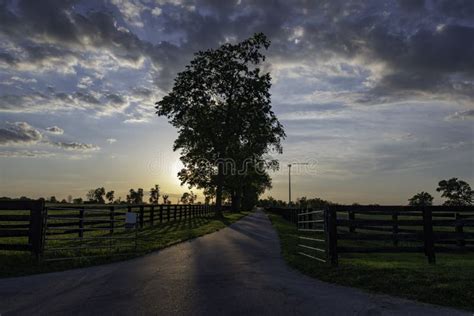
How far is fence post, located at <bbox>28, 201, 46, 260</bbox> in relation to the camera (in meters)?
10.9

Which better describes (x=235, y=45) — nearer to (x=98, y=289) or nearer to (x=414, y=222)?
(x=414, y=222)

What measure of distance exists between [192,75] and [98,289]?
111ft

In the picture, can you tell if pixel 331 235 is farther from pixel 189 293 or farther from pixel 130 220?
pixel 130 220

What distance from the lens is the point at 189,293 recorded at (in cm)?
705

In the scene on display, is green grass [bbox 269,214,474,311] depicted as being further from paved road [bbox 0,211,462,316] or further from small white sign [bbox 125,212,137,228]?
small white sign [bbox 125,212,137,228]

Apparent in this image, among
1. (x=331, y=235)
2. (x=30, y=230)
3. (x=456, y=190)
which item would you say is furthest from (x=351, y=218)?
(x=456, y=190)

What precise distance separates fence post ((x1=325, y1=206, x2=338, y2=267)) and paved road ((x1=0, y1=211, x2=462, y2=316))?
1.24 meters

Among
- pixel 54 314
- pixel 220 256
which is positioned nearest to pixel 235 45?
pixel 220 256

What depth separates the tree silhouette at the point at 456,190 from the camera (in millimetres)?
141750

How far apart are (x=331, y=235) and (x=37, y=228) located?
26.4ft

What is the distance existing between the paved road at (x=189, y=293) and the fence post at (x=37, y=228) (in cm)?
196

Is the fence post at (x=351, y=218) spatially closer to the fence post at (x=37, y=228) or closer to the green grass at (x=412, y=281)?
the green grass at (x=412, y=281)

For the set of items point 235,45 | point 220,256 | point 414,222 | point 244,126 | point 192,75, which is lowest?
point 220,256

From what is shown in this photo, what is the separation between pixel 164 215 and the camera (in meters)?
29.8
